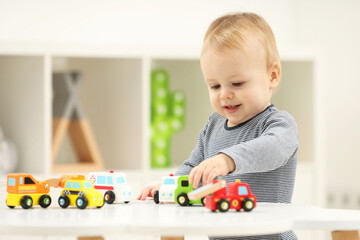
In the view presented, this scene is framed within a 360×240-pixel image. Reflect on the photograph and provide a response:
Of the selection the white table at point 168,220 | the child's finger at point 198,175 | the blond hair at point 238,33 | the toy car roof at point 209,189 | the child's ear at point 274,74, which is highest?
the blond hair at point 238,33

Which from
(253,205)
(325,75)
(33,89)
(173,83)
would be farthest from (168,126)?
(253,205)

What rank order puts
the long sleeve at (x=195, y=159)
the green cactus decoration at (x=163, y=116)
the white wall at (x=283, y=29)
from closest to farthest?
the long sleeve at (x=195, y=159), the green cactus decoration at (x=163, y=116), the white wall at (x=283, y=29)

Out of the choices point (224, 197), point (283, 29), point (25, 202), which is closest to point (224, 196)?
point (224, 197)

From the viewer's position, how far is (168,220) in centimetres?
90

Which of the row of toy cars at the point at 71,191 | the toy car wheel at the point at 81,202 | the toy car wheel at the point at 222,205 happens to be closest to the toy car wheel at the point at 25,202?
the row of toy cars at the point at 71,191

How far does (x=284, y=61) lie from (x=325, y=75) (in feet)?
1.60

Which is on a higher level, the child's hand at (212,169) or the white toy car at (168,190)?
the child's hand at (212,169)

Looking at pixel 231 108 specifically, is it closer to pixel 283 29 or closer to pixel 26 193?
pixel 26 193

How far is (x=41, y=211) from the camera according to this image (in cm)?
109

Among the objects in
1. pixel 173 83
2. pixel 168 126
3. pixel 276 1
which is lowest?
pixel 168 126

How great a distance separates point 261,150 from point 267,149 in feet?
0.05

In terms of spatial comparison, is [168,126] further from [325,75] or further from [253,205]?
[253,205]

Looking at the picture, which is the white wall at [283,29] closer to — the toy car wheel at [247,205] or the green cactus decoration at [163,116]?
the green cactus decoration at [163,116]

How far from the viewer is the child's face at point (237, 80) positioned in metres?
1.28
